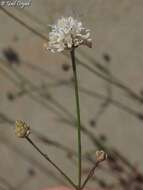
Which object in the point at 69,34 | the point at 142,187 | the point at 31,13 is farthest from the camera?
the point at 31,13

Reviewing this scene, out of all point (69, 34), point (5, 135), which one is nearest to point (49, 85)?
point (5, 135)

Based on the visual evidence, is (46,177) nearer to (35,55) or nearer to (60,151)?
(60,151)

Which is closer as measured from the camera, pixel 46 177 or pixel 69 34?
pixel 69 34

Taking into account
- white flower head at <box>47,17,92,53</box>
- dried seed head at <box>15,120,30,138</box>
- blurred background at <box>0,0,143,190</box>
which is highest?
blurred background at <box>0,0,143,190</box>

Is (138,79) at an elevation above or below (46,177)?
above
